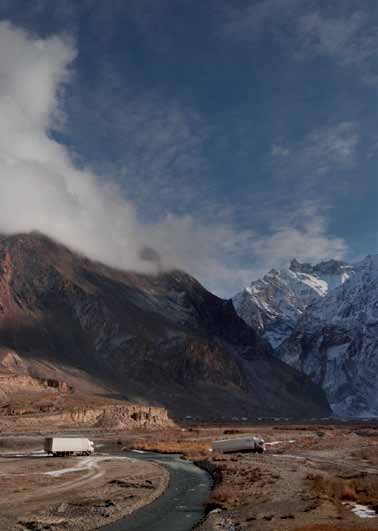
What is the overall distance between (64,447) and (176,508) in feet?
131

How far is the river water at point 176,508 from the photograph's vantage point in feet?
105

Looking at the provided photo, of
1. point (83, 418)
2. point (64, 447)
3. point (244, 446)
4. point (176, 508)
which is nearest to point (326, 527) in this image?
point (176, 508)

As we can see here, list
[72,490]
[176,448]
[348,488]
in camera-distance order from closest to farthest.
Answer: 1. [348,488]
2. [72,490]
3. [176,448]

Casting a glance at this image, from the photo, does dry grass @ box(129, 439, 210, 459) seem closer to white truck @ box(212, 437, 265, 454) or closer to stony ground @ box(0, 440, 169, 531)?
white truck @ box(212, 437, 265, 454)

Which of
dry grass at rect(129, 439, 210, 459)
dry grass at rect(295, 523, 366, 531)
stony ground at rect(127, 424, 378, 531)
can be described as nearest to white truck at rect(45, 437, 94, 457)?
dry grass at rect(129, 439, 210, 459)

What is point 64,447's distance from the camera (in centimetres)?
7506

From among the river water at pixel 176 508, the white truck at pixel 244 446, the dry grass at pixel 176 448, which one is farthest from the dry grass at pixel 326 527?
the white truck at pixel 244 446

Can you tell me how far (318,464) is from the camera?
6719 cm

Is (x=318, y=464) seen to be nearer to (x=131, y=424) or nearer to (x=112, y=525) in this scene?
Result: (x=112, y=525)

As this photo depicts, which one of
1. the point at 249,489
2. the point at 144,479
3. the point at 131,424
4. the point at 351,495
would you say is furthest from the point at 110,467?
the point at 131,424

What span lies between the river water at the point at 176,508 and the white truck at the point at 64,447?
19.2 meters

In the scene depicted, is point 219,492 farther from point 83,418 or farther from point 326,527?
point 83,418

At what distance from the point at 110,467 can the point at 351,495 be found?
29958mm

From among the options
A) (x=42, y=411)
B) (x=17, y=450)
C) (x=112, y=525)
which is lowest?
(x=112, y=525)
